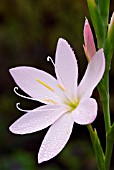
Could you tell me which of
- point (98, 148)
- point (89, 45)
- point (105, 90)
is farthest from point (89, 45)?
point (98, 148)

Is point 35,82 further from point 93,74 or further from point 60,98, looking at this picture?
point 93,74

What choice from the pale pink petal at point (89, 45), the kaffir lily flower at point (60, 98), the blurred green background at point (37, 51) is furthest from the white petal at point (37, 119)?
the blurred green background at point (37, 51)

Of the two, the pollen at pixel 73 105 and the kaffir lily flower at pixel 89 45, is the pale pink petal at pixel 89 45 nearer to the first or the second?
the kaffir lily flower at pixel 89 45

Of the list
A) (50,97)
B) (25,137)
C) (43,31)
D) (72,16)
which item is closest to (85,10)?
(72,16)

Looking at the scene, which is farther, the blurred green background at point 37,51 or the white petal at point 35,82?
the blurred green background at point 37,51

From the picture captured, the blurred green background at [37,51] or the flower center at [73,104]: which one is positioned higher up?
the flower center at [73,104]

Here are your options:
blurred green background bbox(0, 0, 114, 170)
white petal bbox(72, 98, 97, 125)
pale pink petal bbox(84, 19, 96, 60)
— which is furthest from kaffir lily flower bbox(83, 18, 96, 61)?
blurred green background bbox(0, 0, 114, 170)

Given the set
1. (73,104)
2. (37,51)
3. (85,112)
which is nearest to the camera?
(85,112)
